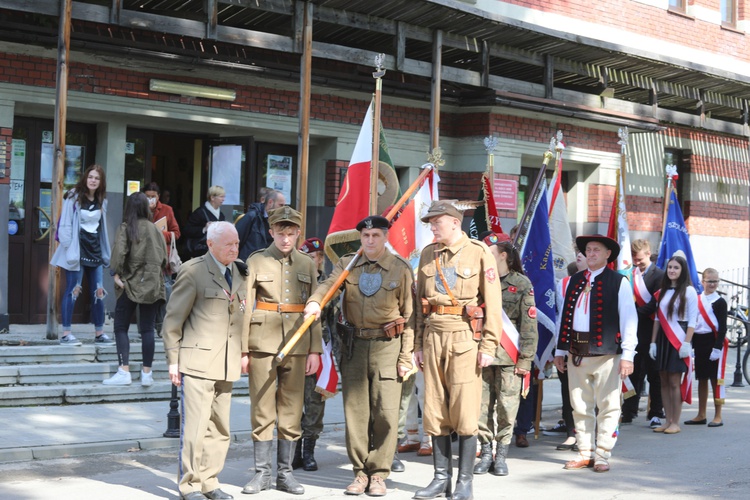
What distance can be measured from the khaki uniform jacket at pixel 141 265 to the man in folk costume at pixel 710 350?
5896mm

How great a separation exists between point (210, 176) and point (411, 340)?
764 centimetres

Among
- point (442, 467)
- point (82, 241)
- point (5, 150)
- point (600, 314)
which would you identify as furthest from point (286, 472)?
point (5, 150)

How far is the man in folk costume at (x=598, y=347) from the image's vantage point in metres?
8.66

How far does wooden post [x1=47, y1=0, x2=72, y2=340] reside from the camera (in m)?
11.1

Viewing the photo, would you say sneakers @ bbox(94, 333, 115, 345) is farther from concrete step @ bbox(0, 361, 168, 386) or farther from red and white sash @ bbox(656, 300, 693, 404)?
red and white sash @ bbox(656, 300, 693, 404)

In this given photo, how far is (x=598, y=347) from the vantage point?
344 inches

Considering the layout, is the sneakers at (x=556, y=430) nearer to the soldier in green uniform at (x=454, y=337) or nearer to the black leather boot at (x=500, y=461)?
the black leather boot at (x=500, y=461)

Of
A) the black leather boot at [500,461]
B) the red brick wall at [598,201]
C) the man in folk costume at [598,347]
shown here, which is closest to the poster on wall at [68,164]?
the man in folk costume at [598,347]

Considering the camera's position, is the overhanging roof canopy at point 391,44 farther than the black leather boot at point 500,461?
Yes

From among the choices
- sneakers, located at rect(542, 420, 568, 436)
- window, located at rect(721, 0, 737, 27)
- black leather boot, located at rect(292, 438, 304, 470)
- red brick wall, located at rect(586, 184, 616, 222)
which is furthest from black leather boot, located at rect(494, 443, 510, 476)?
window, located at rect(721, 0, 737, 27)

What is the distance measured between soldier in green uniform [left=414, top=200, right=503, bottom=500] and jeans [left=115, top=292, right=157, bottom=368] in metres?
4.05

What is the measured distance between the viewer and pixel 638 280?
11.5m

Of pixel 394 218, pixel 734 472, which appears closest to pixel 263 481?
pixel 394 218

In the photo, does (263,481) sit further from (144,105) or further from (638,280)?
(144,105)
